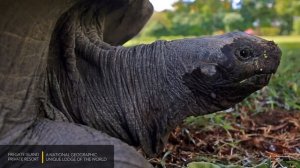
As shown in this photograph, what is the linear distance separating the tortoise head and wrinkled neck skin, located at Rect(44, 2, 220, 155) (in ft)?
0.11

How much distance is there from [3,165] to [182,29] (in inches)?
881

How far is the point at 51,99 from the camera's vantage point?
59.9 inches

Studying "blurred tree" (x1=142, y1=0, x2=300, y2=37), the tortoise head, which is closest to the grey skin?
the tortoise head

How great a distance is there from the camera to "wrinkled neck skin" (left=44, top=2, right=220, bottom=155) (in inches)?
61.7

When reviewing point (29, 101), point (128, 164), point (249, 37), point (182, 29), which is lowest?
point (128, 164)

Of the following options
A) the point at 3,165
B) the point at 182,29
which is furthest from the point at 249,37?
the point at 182,29

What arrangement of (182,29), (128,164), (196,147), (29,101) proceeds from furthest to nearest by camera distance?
(182,29) < (196,147) < (29,101) < (128,164)

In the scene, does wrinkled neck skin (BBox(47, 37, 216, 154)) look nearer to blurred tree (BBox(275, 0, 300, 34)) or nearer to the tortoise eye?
the tortoise eye

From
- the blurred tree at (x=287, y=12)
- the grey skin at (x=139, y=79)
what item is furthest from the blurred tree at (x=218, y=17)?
the grey skin at (x=139, y=79)

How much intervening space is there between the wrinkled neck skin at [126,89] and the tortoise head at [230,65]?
0.11 feet

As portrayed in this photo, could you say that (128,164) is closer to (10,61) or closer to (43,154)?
(43,154)

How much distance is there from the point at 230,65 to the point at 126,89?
1.13 ft

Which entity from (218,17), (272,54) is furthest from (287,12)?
(272,54)

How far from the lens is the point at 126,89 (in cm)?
161
